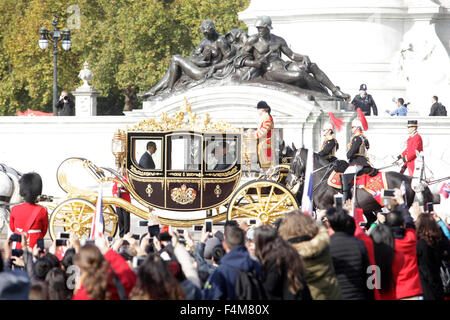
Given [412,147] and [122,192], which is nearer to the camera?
[122,192]

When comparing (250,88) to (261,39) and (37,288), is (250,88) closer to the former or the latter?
(261,39)

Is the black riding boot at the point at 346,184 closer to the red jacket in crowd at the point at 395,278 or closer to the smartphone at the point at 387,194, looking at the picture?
the smartphone at the point at 387,194

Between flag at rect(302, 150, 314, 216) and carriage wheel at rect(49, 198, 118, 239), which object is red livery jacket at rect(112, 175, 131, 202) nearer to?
carriage wheel at rect(49, 198, 118, 239)

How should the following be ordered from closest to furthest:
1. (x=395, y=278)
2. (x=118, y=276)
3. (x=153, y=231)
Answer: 1. (x=118, y=276)
2. (x=395, y=278)
3. (x=153, y=231)

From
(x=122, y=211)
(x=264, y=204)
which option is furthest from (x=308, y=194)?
(x=122, y=211)

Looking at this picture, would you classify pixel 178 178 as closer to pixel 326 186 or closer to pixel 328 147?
pixel 326 186

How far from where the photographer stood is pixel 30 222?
10.3 metres

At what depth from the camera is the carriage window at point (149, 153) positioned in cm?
1384

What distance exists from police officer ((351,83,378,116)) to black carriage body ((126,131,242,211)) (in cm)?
1032

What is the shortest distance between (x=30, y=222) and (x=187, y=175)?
12.0ft

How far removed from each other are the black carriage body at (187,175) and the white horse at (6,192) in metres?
1.64

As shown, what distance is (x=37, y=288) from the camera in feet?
21.5

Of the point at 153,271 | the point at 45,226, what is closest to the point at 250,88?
the point at 45,226

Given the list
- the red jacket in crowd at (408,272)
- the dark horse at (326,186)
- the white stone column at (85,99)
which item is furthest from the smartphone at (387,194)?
the white stone column at (85,99)
